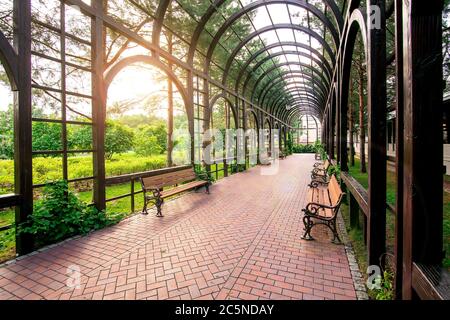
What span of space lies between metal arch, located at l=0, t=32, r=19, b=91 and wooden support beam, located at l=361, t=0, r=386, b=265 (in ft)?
16.1

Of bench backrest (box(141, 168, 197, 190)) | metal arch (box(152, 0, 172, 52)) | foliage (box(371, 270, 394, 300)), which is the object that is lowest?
foliage (box(371, 270, 394, 300))

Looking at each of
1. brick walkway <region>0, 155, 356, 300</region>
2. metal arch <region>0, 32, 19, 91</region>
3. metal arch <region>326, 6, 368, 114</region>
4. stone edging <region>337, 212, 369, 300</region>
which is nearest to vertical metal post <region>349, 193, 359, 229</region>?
stone edging <region>337, 212, 369, 300</region>

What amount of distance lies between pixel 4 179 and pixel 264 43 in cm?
1315

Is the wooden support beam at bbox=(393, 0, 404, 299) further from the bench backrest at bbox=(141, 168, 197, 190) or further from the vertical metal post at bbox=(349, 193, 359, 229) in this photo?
the bench backrest at bbox=(141, 168, 197, 190)

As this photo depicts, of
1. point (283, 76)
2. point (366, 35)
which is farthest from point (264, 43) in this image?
point (366, 35)

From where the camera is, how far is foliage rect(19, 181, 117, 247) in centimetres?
399

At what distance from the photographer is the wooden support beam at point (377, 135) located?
2.73 meters

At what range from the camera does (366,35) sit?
2973 millimetres

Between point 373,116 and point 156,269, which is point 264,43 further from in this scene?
point 156,269

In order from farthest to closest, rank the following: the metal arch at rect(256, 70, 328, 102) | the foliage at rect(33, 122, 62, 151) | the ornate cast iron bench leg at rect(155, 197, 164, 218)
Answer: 1. the metal arch at rect(256, 70, 328, 102)
2. the ornate cast iron bench leg at rect(155, 197, 164, 218)
3. the foliage at rect(33, 122, 62, 151)

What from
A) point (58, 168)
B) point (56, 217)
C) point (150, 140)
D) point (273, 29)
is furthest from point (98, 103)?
point (150, 140)

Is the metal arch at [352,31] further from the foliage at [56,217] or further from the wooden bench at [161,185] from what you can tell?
the foliage at [56,217]

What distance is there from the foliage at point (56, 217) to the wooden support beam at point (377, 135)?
4.81m

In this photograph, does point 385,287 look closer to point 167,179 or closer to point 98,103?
point 167,179
